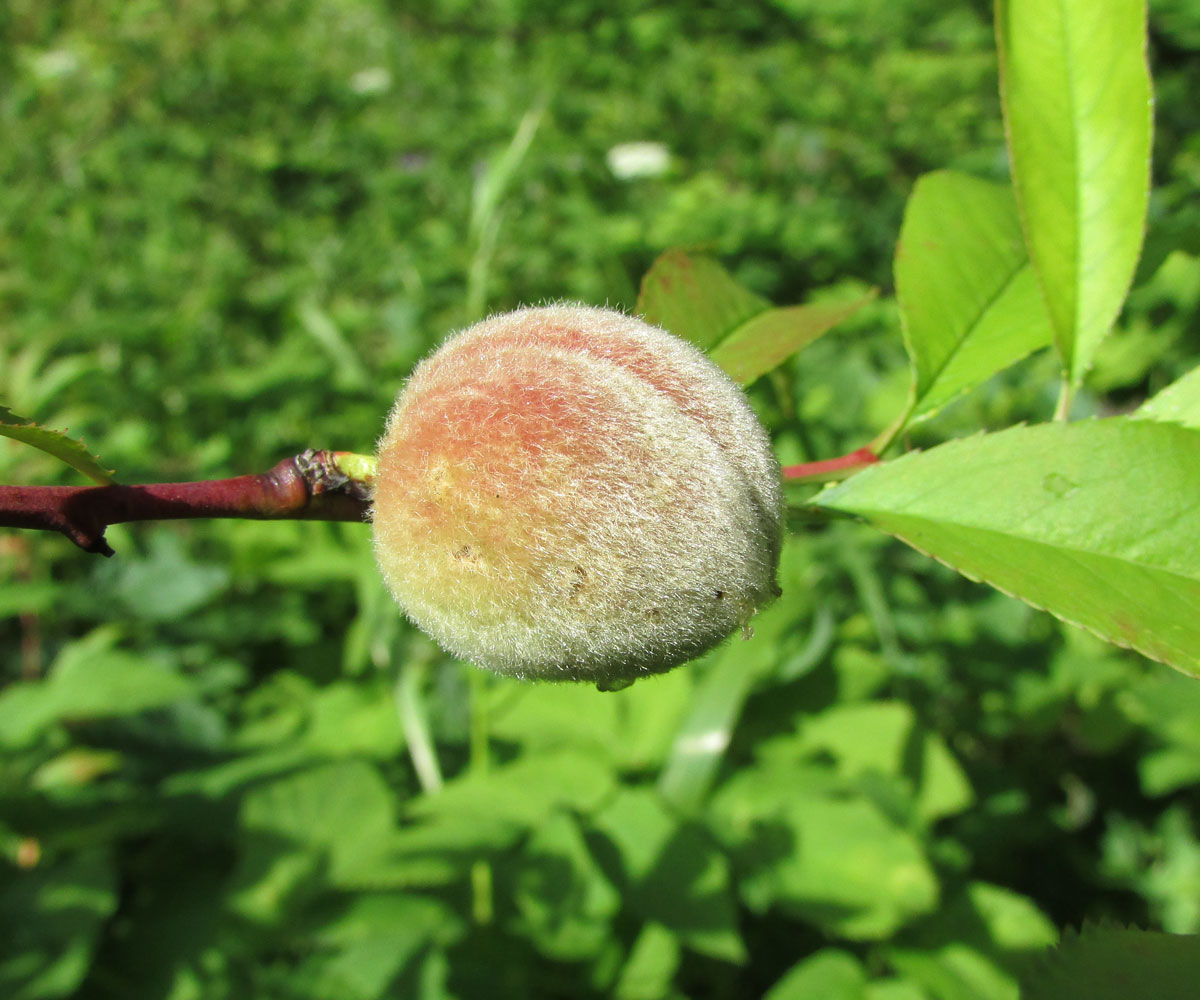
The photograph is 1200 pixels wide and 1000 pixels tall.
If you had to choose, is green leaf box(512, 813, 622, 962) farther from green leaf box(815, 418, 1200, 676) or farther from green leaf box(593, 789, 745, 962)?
green leaf box(815, 418, 1200, 676)

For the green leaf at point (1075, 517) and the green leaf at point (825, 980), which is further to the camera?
the green leaf at point (825, 980)

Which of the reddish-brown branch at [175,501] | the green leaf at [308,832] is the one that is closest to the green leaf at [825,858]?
the green leaf at [308,832]

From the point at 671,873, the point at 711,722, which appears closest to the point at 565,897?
the point at 671,873

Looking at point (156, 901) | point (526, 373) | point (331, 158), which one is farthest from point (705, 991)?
point (331, 158)

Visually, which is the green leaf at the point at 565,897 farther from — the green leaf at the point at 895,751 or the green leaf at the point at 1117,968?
the green leaf at the point at 1117,968

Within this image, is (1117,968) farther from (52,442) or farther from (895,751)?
(895,751)
